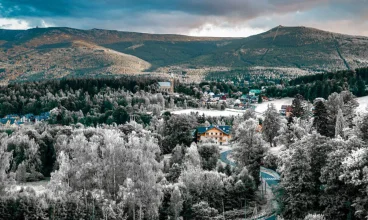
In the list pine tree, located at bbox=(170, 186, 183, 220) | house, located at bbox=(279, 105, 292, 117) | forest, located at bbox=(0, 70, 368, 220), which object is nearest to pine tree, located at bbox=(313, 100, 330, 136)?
forest, located at bbox=(0, 70, 368, 220)

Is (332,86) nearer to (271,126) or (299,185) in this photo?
(271,126)

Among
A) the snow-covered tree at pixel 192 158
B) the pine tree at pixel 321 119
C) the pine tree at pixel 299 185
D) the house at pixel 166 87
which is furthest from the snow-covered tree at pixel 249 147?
the house at pixel 166 87

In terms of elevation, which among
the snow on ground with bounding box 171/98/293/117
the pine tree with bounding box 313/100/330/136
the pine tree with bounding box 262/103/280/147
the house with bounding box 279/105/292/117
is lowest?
the snow on ground with bounding box 171/98/293/117

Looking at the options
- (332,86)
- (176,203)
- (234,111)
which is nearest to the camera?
(176,203)

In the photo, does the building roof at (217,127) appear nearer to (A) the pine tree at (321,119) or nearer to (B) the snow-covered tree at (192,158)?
(A) the pine tree at (321,119)

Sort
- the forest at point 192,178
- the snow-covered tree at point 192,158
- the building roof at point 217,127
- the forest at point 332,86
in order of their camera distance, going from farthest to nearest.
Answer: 1. the forest at point 332,86
2. the building roof at point 217,127
3. the snow-covered tree at point 192,158
4. the forest at point 192,178

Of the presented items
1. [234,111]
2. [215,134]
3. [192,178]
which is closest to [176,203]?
[192,178]

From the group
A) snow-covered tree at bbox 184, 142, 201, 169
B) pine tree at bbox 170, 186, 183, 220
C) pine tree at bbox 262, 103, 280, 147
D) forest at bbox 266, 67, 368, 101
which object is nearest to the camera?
pine tree at bbox 170, 186, 183, 220

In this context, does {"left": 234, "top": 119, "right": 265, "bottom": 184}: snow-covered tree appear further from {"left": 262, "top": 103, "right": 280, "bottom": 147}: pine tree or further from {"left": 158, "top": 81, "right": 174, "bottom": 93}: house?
{"left": 158, "top": 81, "right": 174, "bottom": 93}: house

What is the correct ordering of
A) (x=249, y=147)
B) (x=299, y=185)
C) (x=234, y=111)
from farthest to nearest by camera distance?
1. (x=234, y=111)
2. (x=249, y=147)
3. (x=299, y=185)
